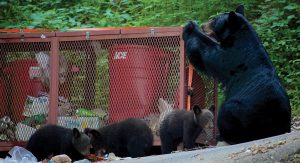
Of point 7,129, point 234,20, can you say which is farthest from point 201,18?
point 234,20

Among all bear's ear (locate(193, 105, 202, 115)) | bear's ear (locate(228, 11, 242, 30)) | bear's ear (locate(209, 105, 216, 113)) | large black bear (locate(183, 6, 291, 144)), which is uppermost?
bear's ear (locate(228, 11, 242, 30))

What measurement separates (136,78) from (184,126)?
101cm

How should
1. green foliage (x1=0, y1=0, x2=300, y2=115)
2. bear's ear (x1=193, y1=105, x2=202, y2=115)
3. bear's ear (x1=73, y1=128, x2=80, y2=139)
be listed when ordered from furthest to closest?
green foliage (x1=0, y1=0, x2=300, y2=115)
bear's ear (x1=73, y1=128, x2=80, y2=139)
bear's ear (x1=193, y1=105, x2=202, y2=115)

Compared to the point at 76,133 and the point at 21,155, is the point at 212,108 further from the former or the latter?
the point at 21,155

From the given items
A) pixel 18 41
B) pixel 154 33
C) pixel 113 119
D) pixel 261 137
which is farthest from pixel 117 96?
pixel 261 137

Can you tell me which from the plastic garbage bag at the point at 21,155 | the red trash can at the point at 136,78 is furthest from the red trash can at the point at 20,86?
the red trash can at the point at 136,78

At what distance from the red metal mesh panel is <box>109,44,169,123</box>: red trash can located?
1.07 metres

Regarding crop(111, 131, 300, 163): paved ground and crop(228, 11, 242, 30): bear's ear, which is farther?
crop(228, 11, 242, 30): bear's ear

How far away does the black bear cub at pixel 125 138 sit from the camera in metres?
9.70

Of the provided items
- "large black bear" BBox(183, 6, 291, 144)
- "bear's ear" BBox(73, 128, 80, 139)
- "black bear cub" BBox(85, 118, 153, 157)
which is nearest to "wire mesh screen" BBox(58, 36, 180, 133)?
"black bear cub" BBox(85, 118, 153, 157)

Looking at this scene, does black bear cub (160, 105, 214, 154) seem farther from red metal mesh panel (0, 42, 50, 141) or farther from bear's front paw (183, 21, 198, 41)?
red metal mesh panel (0, 42, 50, 141)

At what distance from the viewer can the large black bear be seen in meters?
7.36

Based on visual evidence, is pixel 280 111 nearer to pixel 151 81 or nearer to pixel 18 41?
pixel 151 81

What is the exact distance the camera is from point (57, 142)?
10000 mm
